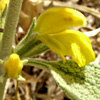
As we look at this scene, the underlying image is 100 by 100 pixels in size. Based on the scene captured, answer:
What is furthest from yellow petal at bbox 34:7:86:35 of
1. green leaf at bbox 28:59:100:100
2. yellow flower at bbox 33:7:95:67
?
green leaf at bbox 28:59:100:100

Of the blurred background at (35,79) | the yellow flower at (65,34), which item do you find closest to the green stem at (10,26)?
the yellow flower at (65,34)

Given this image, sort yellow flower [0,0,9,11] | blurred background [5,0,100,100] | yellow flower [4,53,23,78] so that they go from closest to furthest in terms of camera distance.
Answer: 1. yellow flower [4,53,23,78]
2. yellow flower [0,0,9,11]
3. blurred background [5,0,100,100]

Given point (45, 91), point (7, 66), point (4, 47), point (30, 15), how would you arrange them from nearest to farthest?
point (7, 66), point (4, 47), point (45, 91), point (30, 15)

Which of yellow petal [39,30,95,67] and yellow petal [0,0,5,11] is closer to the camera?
yellow petal [39,30,95,67]

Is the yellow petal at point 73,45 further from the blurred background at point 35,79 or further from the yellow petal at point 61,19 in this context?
the blurred background at point 35,79

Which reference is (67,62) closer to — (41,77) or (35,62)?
(35,62)

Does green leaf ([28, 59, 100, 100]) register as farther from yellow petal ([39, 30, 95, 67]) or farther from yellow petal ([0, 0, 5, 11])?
yellow petal ([0, 0, 5, 11])

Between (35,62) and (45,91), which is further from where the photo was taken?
(45,91)

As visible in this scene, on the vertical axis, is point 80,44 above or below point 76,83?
above

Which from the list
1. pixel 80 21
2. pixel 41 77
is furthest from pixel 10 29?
pixel 41 77
